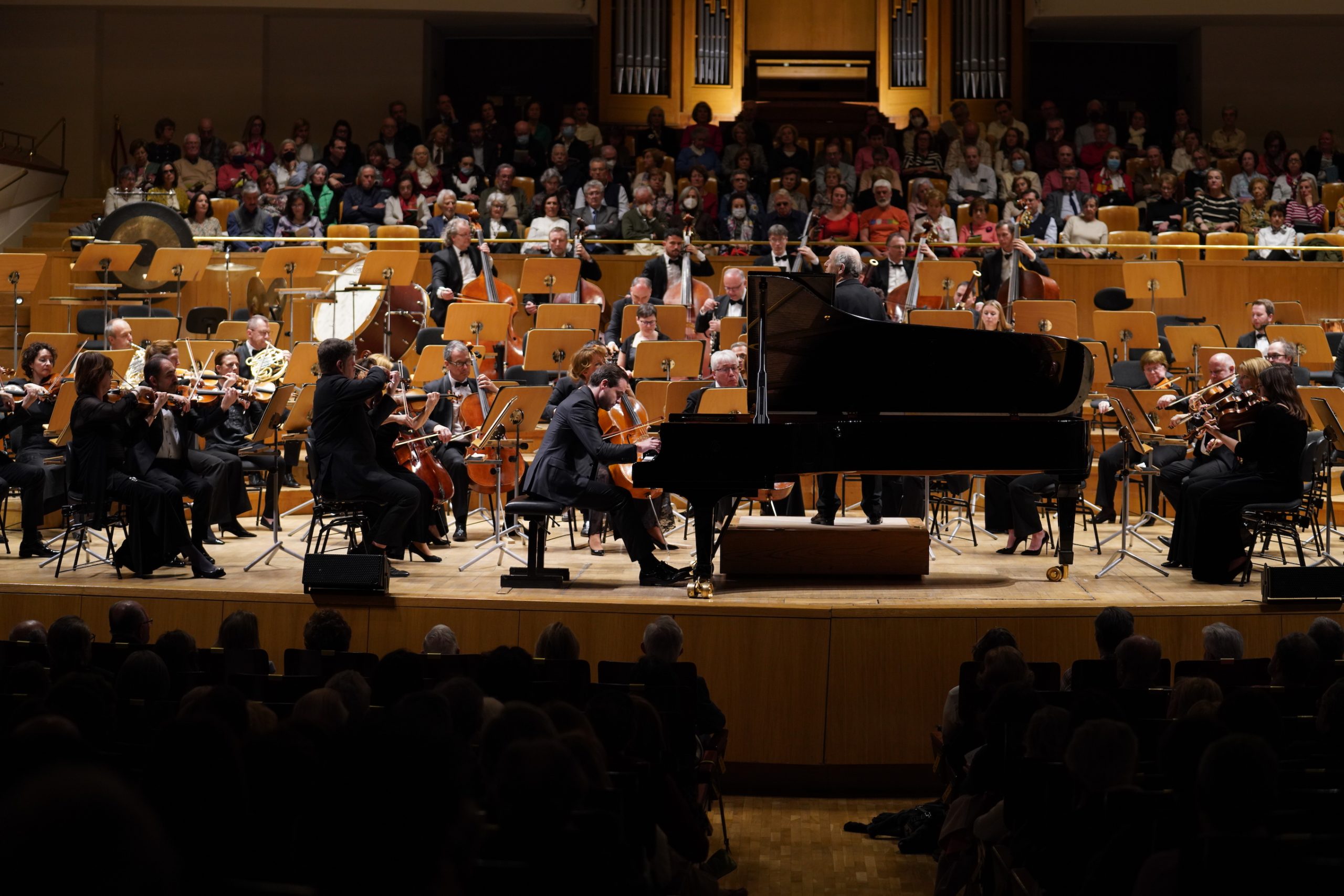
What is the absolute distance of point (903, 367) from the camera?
6254mm

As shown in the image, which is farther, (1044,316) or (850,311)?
(1044,316)

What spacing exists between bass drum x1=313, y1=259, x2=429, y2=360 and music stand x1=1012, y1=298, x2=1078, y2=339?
175 inches

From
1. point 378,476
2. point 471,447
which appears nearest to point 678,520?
point 471,447

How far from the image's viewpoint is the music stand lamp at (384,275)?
34.1ft

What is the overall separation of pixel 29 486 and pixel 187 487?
120 centimetres

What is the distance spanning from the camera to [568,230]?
11688 millimetres

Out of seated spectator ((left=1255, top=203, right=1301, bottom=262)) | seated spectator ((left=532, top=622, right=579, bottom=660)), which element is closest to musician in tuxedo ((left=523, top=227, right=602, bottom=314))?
seated spectator ((left=1255, top=203, right=1301, bottom=262))

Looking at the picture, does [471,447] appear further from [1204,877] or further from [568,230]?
[1204,877]

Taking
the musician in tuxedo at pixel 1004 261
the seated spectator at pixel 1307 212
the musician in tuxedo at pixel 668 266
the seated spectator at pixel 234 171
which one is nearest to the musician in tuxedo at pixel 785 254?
the musician in tuxedo at pixel 668 266

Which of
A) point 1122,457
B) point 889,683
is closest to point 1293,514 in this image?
point 1122,457

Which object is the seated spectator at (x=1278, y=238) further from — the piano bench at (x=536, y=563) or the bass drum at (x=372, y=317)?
the piano bench at (x=536, y=563)

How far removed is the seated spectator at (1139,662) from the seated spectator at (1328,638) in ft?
Answer: 1.84

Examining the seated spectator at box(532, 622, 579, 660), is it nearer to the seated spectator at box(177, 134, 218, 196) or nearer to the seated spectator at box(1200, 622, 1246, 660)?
the seated spectator at box(1200, 622, 1246, 660)

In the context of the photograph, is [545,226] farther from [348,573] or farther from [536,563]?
[348,573]
